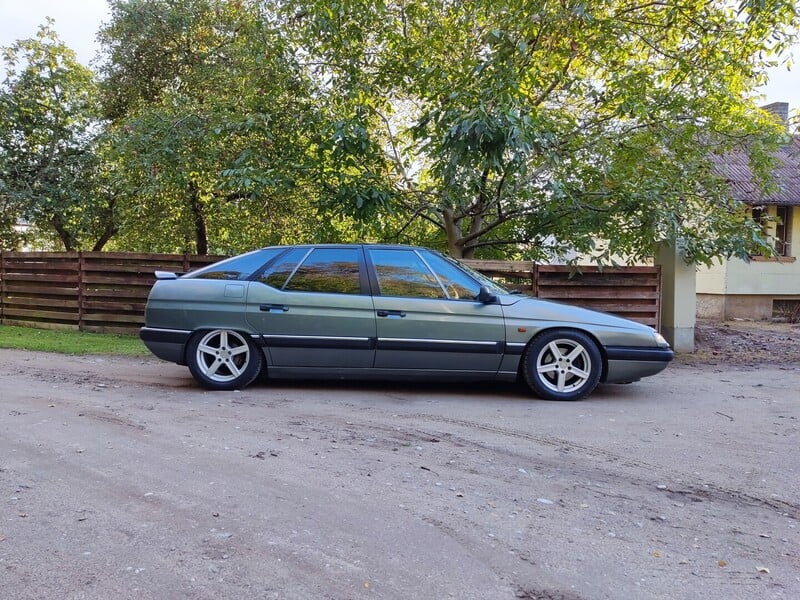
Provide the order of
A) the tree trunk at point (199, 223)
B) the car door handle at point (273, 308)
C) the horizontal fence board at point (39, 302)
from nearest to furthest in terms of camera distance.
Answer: the car door handle at point (273, 308), the horizontal fence board at point (39, 302), the tree trunk at point (199, 223)

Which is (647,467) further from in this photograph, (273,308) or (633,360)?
(273,308)

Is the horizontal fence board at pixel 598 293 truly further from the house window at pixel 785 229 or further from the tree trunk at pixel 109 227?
the house window at pixel 785 229

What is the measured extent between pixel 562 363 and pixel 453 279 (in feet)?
4.58

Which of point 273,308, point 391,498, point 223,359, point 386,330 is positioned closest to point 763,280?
point 386,330

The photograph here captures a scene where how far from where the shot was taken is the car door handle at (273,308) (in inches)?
253

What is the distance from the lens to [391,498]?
3.62 metres

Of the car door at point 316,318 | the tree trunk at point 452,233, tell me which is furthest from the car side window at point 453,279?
the tree trunk at point 452,233

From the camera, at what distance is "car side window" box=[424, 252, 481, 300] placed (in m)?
6.44

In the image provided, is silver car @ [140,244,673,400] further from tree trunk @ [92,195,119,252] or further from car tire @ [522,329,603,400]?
tree trunk @ [92,195,119,252]

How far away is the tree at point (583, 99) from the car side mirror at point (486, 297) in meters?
2.40

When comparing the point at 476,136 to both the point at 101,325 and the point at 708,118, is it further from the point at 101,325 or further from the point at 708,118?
the point at 101,325

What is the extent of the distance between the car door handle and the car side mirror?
1961 mm

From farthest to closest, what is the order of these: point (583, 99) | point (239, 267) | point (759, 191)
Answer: point (759, 191)
point (583, 99)
point (239, 267)

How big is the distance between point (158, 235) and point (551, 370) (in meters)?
11.2
